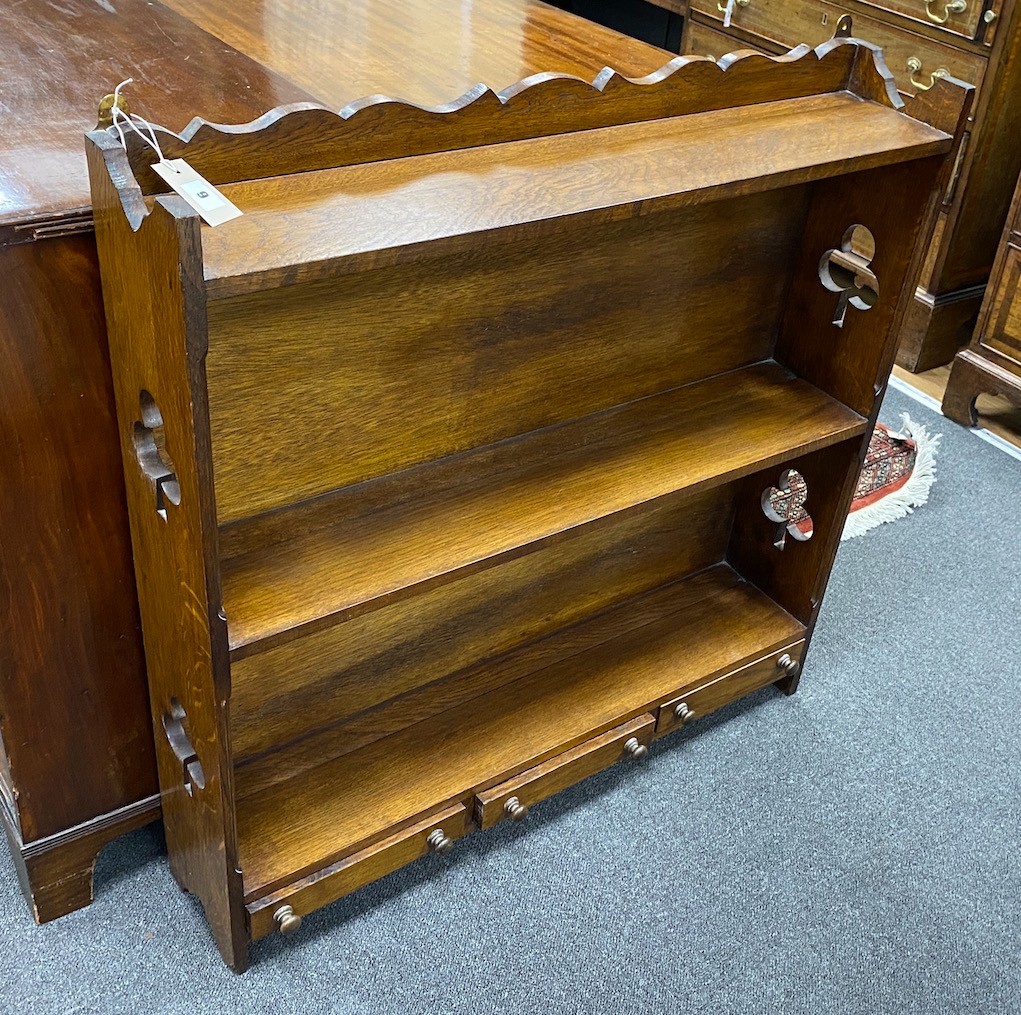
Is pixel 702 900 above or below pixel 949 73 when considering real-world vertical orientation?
below

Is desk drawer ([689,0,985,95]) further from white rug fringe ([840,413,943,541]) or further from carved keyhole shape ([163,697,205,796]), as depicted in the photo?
carved keyhole shape ([163,697,205,796])

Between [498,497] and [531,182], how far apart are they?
34 cm

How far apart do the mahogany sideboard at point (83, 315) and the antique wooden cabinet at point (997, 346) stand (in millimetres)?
915

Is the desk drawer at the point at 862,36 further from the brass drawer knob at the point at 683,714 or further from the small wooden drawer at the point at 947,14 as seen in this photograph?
the brass drawer knob at the point at 683,714

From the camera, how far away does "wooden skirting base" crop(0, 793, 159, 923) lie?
4.09ft

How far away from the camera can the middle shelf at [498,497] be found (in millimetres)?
1055

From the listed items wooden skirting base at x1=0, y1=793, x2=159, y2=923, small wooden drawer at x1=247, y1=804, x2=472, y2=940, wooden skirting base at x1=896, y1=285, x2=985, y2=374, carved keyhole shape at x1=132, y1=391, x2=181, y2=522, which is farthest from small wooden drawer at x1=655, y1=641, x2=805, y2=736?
wooden skirting base at x1=896, y1=285, x2=985, y2=374

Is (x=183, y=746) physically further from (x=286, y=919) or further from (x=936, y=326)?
(x=936, y=326)

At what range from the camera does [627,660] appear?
4.95 ft

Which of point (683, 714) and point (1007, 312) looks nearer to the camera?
point (683, 714)

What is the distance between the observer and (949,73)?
7.15ft

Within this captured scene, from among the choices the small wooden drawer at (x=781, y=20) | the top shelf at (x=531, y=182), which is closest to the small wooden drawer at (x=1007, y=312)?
the small wooden drawer at (x=781, y=20)

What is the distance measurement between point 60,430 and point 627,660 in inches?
30.6

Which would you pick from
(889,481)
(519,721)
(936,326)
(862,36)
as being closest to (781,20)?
(862,36)
